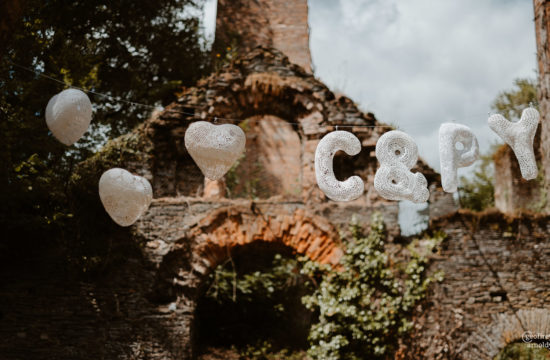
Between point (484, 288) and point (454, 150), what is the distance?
157 inches

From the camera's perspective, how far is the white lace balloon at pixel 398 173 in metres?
4.20

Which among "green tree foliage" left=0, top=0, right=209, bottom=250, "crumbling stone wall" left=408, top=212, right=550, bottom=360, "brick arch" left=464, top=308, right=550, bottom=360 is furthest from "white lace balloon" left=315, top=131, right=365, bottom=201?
"brick arch" left=464, top=308, right=550, bottom=360

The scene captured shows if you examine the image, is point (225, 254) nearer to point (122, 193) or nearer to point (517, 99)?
point (122, 193)

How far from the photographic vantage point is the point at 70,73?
7.29 metres

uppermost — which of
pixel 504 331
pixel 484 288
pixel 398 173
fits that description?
pixel 398 173

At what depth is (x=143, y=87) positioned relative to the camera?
38.9ft

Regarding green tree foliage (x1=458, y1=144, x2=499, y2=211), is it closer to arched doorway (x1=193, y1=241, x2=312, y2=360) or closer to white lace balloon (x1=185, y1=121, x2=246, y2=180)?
arched doorway (x1=193, y1=241, x2=312, y2=360)

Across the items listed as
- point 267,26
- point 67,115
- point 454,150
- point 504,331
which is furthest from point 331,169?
point 267,26

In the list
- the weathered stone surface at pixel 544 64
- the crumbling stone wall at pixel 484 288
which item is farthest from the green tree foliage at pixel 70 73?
the weathered stone surface at pixel 544 64

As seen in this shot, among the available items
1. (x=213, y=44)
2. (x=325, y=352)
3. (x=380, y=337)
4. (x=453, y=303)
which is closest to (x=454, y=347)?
(x=453, y=303)

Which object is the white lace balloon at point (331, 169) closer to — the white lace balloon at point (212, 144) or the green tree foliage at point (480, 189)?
the white lace balloon at point (212, 144)

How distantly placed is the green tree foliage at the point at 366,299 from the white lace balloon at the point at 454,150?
11.0 feet

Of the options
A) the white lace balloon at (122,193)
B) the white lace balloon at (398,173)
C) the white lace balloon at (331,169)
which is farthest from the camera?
the white lace balloon at (122,193)

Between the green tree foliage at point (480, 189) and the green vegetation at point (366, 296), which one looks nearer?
the green vegetation at point (366, 296)
